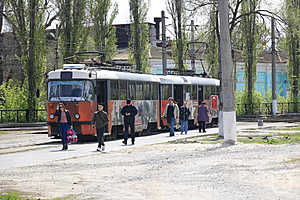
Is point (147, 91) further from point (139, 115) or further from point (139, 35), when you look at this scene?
point (139, 35)

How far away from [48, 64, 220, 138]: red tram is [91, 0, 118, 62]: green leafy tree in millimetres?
20536

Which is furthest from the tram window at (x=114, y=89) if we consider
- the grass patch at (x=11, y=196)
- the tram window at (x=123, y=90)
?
the grass patch at (x=11, y=196)

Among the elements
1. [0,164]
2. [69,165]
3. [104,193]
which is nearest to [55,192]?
[104,193]

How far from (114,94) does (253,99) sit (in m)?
28.1

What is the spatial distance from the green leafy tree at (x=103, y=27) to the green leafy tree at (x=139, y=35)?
1.72 meters

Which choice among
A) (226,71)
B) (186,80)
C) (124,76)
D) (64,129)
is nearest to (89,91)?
(124,76)

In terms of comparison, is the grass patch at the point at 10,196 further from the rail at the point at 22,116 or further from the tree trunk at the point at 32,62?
the tree trunk at the point at 32,62

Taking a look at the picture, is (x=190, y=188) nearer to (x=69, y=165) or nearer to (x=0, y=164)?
(x=69, y=165)

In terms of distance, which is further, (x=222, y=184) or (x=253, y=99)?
Answer: (x=253, y=99)

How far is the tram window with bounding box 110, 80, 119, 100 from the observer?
2762cm

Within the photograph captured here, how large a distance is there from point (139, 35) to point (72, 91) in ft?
103

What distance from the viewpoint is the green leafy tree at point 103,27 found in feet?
177

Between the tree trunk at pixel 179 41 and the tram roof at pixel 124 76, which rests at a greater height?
the tree trunk at pixel 179 41

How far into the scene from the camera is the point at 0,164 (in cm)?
1683
